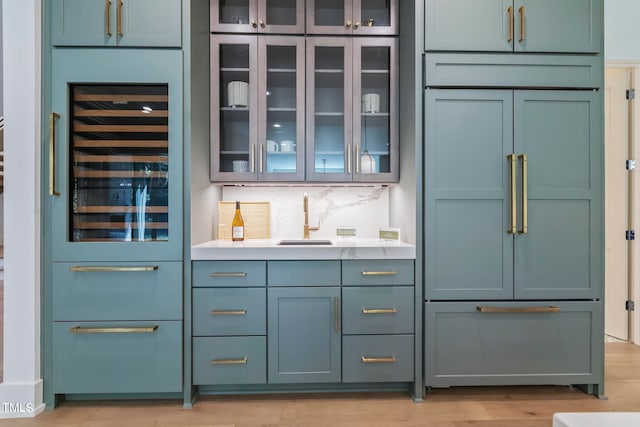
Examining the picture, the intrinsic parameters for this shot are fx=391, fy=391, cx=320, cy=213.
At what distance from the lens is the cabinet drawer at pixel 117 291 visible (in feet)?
6.97

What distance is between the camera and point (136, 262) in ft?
7.01

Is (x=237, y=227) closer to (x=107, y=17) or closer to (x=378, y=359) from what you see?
(x=378, y=359)

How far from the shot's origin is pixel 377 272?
87.4 inches

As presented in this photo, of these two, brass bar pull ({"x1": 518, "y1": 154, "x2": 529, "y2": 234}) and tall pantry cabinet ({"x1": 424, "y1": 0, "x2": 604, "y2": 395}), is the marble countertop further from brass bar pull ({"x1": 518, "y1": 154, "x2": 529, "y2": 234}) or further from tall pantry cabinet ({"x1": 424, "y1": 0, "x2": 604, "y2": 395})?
brass bar pull ({"x1": 518, "y1": 154, "x2": 529, "y2": 234})

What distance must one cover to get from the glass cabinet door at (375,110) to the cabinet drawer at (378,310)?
0.74 metres

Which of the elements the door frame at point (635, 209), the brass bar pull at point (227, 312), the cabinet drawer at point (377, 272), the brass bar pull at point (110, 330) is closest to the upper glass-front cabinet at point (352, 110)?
the cabinet drawer at point (377, 272)

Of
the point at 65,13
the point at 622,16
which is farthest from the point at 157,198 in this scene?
the point at 622,16

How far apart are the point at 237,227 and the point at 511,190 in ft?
5.50

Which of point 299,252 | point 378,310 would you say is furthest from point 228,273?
point 378,310

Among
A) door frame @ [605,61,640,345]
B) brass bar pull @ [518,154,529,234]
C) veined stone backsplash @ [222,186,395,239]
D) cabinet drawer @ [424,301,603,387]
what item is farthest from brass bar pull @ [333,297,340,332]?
door frame @ [605,61,640,345]

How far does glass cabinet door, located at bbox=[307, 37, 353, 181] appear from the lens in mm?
2492

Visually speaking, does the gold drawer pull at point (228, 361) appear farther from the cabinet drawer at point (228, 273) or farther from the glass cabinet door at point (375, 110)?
the glass cabinet door at point (375, 110)

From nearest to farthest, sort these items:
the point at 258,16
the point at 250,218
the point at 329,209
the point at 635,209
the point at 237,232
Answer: the point at 258,16 → the point at 237,232 → the point at 250,218 → the point at 329,209 → the point at 635,209

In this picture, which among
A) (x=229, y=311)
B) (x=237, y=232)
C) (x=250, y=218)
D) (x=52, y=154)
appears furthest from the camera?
(x=250, y=218)
